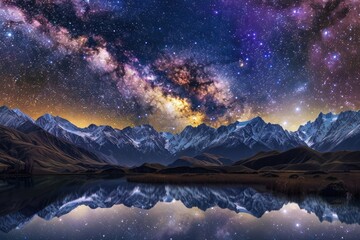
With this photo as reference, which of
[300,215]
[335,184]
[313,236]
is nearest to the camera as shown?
[313,236]

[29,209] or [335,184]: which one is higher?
[335,184]

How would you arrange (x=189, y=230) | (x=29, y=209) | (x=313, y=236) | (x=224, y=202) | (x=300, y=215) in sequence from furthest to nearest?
(x=224, y=202) → (x=29, y=209) → (x=300, y=215) → (x=189, y=230) → (x=313, y=236)

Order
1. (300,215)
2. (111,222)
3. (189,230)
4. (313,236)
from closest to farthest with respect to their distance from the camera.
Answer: (313,236)
(189,230)
(111,222)
(300,215)

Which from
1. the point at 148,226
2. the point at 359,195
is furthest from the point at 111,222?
the point at 359,195

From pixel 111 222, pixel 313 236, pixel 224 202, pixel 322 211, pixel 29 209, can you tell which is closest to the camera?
pixel 313 236

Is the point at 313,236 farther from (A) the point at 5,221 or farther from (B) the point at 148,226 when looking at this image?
(A) the point at 5,221

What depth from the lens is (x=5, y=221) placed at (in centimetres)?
4562

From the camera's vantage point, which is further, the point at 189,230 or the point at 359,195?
the point at 359,195

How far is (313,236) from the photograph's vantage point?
36.0 metres

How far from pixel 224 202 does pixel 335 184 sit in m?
27.0

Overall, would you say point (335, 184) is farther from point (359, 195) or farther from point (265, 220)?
point (265, 220)

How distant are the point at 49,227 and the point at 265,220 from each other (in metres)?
28.5

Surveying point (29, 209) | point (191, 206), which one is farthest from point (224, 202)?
point (29, 209)

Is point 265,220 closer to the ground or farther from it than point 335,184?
closer to the ground
